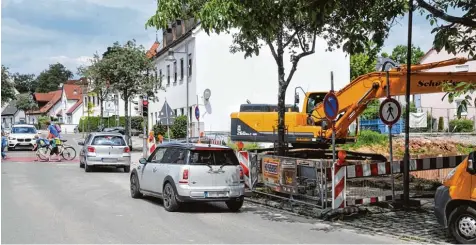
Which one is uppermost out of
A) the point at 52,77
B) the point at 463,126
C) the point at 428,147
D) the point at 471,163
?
the point at 52,77

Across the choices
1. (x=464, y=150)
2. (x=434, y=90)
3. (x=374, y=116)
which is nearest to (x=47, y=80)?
(x=374, y=116)

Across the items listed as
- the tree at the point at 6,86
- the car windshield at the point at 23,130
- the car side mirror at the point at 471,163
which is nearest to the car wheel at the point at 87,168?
the car side mirror at the point at 471,163

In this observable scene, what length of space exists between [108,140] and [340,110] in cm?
1052

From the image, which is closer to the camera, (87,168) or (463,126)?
(87,168)

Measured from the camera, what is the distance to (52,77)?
172m

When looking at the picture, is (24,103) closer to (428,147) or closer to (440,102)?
(440,102)

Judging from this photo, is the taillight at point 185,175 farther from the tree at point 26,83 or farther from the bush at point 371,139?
the tree at point 26,83

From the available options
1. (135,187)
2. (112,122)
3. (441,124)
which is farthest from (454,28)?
(112,122)

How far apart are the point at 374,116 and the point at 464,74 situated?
99.9 feet

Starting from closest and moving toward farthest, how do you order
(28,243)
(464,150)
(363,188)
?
1. (28,243)
2. (363,188)
3. (464,150)

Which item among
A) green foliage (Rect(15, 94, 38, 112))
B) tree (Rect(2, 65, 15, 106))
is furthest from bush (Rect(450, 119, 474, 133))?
green foliage (Rect(15, 94, 38, 112))

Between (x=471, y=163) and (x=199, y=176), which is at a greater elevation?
(x=471, y=163)

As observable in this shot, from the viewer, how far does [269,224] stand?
11.4m

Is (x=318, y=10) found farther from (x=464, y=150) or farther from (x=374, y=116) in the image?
(x=374, y=116)
